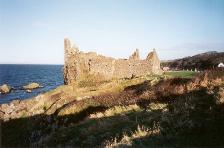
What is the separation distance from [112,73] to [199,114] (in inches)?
1481

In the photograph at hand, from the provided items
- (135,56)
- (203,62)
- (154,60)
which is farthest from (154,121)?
(203,62)

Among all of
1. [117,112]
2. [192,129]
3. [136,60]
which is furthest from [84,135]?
[136,60]

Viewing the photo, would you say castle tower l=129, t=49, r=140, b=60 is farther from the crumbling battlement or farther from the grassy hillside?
the grassy hillside

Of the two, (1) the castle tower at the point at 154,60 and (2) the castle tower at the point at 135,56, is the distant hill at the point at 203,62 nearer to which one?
(1) the castle tower at the point at 154,60

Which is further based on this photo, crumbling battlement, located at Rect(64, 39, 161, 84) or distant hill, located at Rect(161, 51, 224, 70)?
distant hill, located at Rect(161, 51, 224, 70)

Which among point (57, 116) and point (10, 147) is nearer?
point (10, 147)

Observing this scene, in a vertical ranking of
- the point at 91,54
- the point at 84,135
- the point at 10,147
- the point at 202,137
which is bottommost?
the point at 10,147

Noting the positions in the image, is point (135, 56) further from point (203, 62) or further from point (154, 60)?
point (203, 62)

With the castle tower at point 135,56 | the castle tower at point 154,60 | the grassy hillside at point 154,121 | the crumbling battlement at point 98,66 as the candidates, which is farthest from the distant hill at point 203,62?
the grassy hillside at point 154,121

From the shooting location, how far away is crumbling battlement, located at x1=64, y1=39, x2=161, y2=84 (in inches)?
1928

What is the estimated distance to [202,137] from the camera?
1160 centimetres

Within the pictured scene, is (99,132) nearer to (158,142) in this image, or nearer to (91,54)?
(158,142)

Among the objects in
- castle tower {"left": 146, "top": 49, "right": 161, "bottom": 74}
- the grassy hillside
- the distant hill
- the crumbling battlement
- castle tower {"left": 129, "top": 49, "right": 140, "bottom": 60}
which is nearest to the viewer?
the grassy hillside

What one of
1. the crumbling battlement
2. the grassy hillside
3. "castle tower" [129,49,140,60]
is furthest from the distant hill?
the grassy hillside
